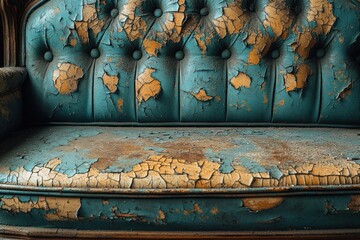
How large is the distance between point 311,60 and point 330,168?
472 mm

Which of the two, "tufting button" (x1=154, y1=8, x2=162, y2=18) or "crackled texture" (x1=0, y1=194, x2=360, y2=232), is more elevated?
"tufting button" (x1=154, y1=8, x2=162, y2=18)

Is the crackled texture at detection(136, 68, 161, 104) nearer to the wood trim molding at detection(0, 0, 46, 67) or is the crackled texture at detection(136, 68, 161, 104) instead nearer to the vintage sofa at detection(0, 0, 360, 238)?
the vintage sofa at detection(0, 0, 360, 238)

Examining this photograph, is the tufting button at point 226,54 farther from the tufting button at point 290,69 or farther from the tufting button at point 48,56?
the tufting button at point 48,56

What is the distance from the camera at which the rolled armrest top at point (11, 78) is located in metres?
1.08

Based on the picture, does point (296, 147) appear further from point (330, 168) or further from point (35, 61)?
point (35, 61)

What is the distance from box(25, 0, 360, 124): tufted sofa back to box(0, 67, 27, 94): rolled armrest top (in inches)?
1.7

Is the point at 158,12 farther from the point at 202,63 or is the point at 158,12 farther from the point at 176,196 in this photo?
the point at 176,196

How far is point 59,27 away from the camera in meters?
1.25

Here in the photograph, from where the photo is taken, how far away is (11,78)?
113 cm

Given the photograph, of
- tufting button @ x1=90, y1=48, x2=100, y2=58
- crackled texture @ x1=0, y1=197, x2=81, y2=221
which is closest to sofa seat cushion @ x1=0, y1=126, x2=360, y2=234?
crackled texture @ x1=0, y1=197, x2=81, y2=221

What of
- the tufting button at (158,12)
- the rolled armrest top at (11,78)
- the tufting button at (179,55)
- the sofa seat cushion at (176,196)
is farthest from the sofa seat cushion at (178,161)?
the tufting button at (158,12)

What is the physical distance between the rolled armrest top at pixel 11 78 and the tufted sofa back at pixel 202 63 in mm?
42

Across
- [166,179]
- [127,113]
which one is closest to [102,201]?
[166,179]

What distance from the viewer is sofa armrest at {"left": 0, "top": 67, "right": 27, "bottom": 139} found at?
3.51 feet
